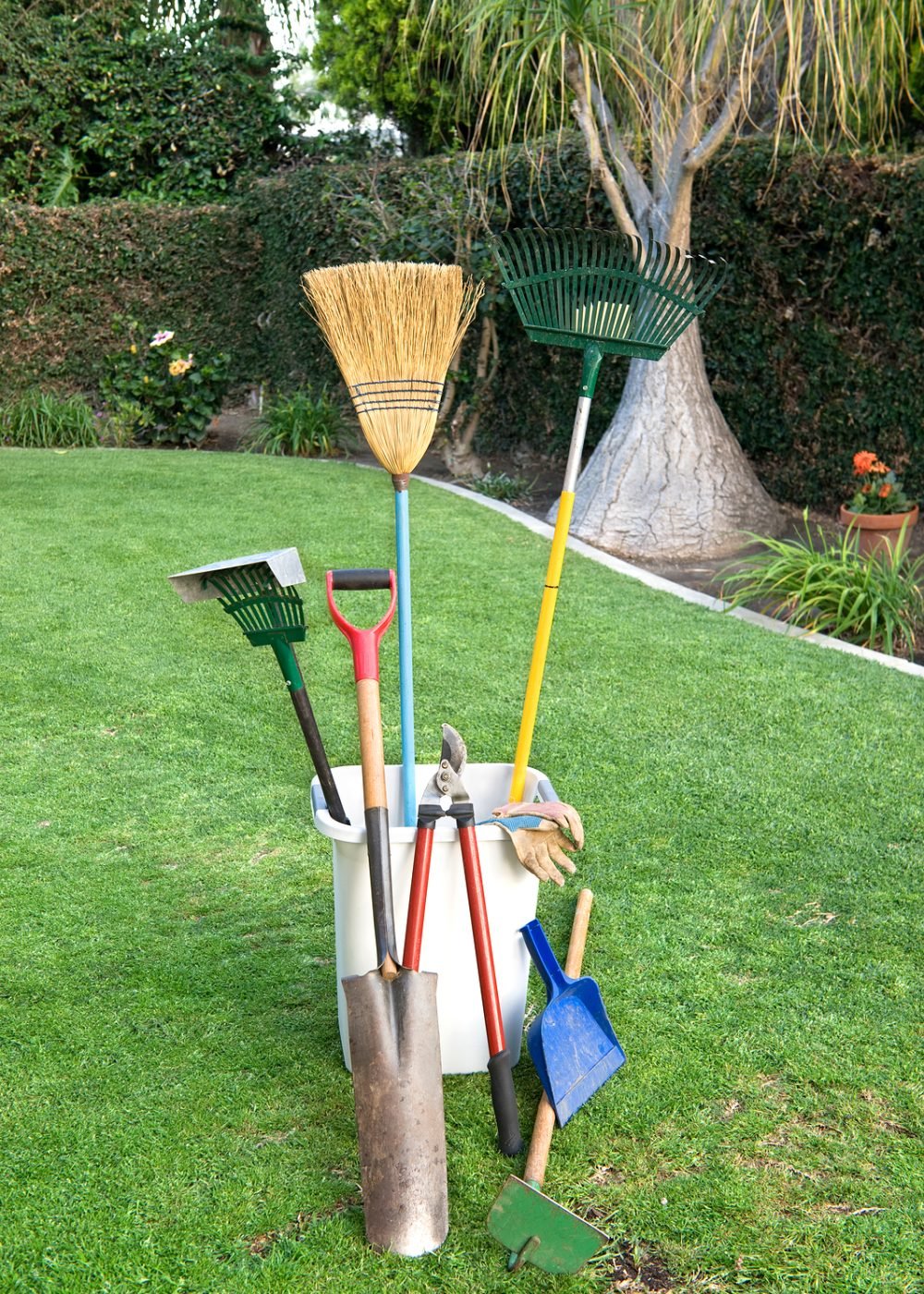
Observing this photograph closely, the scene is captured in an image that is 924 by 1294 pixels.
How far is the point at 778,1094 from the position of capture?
7.47ft

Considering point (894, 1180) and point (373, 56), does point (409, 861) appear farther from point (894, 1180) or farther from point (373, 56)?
point (373, 56)

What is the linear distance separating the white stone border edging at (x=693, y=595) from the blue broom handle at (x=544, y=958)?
3157 mm

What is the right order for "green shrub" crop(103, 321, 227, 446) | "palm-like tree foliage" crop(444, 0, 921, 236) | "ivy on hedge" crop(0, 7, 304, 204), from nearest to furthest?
1. "palm-like tree foliage" crop(444, 0, 921, 236)
2. "green shrub" crop(103, 321, 227, 446)
3. "ivy on hedge" crop(0, 7, 304, 204)

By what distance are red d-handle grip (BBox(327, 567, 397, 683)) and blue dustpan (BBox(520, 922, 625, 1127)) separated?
601 millimetres

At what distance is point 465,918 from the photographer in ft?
7.16

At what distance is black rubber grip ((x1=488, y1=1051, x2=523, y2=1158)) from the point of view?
6.82 ft

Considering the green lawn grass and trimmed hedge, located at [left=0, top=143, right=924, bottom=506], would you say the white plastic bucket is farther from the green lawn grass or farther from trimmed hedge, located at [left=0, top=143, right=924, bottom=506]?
trimmed hedge, located at [left=0, top=143, right=924, bottom=506]

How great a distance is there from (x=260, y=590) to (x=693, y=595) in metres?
4.22

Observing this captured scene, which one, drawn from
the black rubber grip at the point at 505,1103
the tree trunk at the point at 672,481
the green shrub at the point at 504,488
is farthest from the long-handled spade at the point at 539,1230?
the green shrub at the point at 504,488

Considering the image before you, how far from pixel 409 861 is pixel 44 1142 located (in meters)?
0.81

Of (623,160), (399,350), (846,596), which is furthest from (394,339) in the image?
(623,160)

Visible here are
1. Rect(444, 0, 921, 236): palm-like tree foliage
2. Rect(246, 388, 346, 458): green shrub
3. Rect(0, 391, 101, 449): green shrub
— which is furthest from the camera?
Rect(0, 391, 101, 449): green shrub

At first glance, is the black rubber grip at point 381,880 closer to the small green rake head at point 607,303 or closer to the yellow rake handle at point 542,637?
the yellow rake handle at point 542,637

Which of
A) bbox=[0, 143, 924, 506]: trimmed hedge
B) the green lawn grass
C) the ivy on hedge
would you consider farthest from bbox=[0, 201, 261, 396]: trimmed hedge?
the green lawn grass
